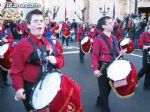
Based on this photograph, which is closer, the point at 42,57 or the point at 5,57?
the point at 42,57

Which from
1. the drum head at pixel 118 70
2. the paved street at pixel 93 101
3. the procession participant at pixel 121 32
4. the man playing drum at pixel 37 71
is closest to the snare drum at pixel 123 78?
the drum head at pixel 118 70

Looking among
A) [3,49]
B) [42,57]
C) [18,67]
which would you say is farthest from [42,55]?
[3,49]

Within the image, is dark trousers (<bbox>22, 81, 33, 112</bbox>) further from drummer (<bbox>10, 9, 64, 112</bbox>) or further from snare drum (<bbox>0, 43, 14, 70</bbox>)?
snare drum (<bbox>0, 43, 14, 70</bbox>)

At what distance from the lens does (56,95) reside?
3264 millimetres

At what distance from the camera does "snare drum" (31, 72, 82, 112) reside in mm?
3273

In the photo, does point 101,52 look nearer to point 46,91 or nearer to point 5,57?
point 46,91

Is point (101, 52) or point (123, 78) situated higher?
point (101, 52)

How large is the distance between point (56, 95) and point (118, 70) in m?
2.02

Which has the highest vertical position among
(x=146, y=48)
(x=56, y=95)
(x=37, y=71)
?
(x=37, y=71)

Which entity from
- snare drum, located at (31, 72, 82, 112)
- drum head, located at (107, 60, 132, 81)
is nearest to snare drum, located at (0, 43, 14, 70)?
drum head, located at (107, 60, 132, 81)

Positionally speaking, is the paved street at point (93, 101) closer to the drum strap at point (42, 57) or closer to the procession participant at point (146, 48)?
the procession participant at point (146, 48)

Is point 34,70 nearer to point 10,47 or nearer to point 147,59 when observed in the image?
Answer: point 10,47

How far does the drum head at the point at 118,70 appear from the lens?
5.02 meters

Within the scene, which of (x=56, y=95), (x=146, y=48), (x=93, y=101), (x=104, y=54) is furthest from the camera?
(x=146, y=48)
